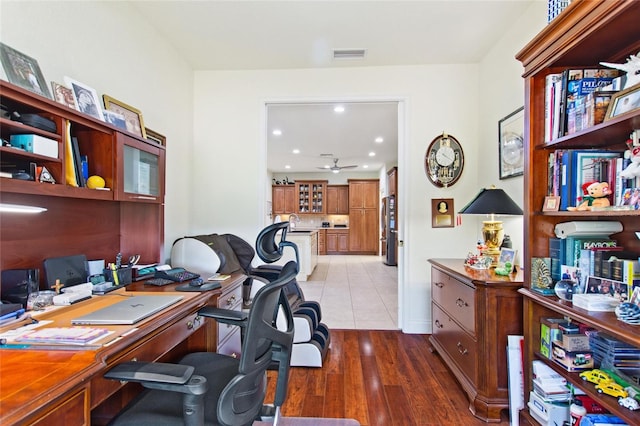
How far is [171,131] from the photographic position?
2.72 meters

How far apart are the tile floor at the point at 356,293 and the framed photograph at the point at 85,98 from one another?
2858 mm

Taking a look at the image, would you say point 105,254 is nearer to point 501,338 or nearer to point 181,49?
point 181,49

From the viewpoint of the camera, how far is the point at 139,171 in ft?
5.97

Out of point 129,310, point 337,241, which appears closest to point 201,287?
point 129,310

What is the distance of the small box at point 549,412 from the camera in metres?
1.44

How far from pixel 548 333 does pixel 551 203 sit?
0.69 metres

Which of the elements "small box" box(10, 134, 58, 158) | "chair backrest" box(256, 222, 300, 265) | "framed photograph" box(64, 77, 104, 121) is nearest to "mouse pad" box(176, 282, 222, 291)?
"chair backrest" box(256, 222, 300, 265)

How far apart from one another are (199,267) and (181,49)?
2060mm

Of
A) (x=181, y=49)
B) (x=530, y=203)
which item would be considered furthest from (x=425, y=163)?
(x=181, y=49)

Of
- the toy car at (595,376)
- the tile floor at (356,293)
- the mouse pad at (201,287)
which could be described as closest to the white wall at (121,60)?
the mouse pad at (201,287)

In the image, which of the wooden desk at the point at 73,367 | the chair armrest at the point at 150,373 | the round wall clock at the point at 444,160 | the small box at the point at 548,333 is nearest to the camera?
the wooden desk at the point at 73,367

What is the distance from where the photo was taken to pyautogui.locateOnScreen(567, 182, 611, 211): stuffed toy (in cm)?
133

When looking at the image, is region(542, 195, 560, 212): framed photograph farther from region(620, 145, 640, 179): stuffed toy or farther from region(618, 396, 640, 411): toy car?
region(618, 396, 640, 411): toy car

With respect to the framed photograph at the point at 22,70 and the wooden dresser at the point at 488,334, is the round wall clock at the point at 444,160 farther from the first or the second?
the framed photograph at the point at 22,70
